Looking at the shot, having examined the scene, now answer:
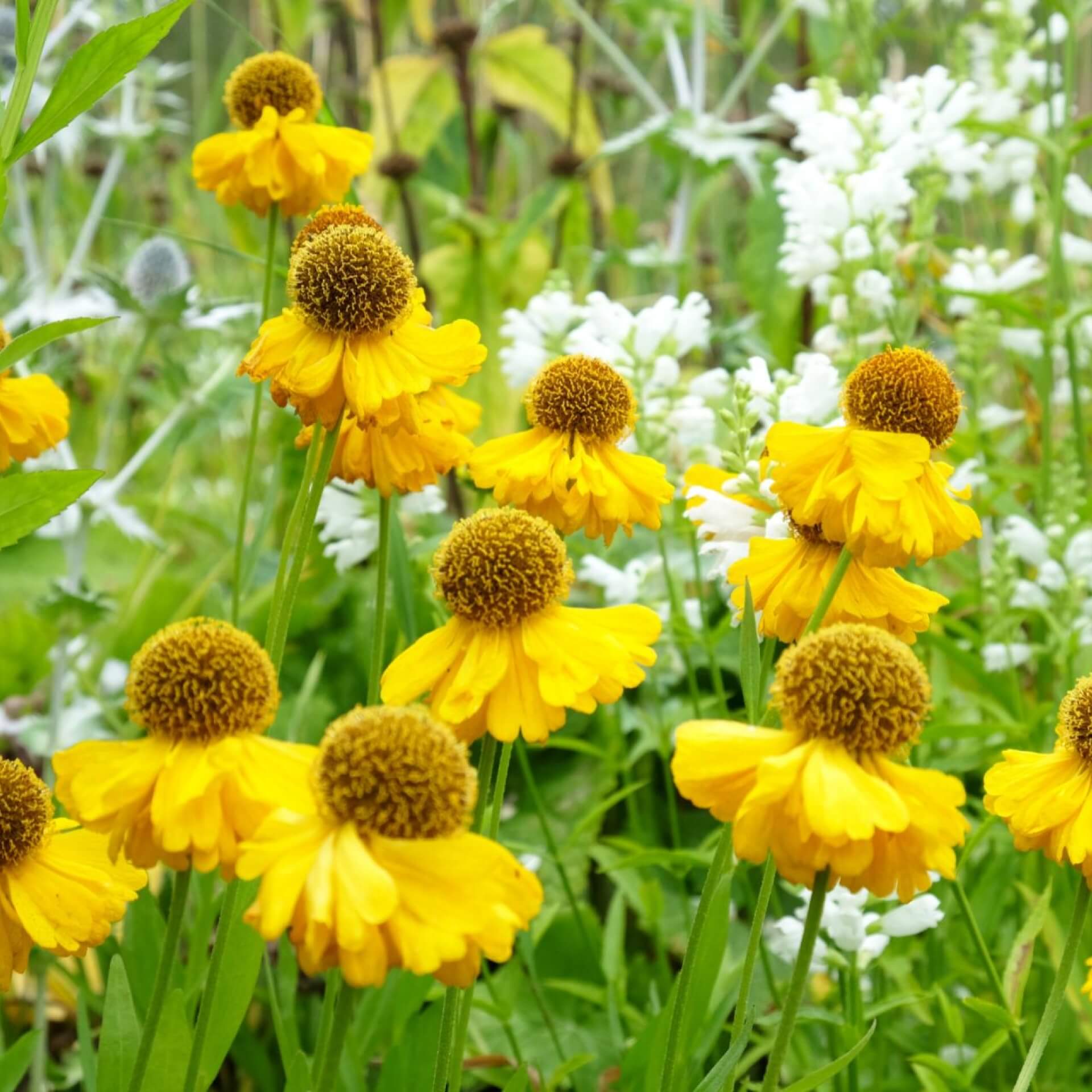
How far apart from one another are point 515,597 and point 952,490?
9.2 inches

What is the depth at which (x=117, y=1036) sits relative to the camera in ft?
2.32

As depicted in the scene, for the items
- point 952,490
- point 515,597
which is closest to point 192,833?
point 515,597

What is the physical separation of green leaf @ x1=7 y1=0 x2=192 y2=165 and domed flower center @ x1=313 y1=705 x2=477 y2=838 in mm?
342

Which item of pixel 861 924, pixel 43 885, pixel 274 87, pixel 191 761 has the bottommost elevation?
pixel 861 924

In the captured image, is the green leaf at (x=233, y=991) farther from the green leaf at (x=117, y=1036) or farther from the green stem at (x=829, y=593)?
the green stem at (x=829, y=593)

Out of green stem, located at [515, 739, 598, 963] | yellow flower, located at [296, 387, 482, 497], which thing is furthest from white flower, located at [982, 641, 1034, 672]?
yellow flower, located at [296, 387, 482, 497]

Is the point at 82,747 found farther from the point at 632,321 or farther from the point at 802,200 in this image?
the point at 802,200

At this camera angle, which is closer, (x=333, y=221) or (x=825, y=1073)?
(x=825, y=1073)

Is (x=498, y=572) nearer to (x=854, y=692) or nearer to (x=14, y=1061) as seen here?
(x=854, y=692)

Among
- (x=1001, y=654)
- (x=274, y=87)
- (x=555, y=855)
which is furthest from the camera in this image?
(x=1001, y=654)

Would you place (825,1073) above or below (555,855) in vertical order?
above

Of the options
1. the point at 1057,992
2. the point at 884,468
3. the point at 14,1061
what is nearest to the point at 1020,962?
the point at 1057,992

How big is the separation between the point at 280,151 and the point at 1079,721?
59 centimetres

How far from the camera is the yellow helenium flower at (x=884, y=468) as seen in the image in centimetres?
62
